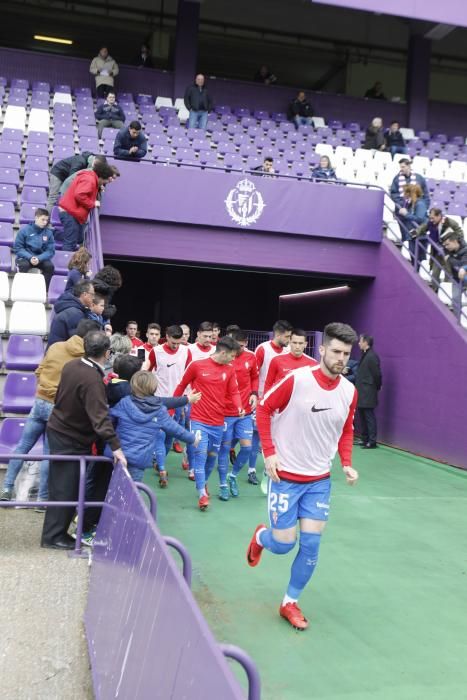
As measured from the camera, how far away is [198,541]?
6535mm

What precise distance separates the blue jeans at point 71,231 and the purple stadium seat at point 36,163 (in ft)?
11.3

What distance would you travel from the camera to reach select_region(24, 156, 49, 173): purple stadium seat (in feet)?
45.6

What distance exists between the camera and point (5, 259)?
1038cm

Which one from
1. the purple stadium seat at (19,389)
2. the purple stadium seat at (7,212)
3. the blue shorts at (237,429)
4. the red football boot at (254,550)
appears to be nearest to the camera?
the red football boot at (254,550)

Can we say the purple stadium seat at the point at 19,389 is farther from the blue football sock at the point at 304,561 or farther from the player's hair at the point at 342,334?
the player's hair at the point at 342,334

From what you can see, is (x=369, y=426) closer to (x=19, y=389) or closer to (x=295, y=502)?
(x=19, y=389)

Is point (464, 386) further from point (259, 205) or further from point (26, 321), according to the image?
point (26, 321)

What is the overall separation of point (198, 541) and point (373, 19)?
25541 mm

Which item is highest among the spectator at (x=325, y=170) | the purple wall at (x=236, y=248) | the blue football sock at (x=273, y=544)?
the spectator at (x=325, y=170)

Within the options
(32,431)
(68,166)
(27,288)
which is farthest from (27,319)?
(68,166)

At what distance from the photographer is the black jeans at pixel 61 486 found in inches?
218

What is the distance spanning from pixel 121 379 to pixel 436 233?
28.3 ft

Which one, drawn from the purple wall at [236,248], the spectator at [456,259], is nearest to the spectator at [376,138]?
the purple wall at [236,248]

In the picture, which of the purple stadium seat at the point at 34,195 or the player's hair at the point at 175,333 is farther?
the purple stadium seat at the point at 34,195
